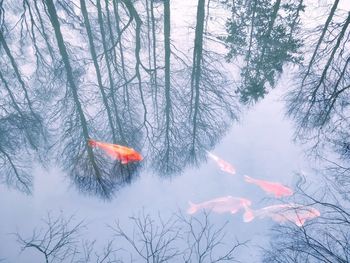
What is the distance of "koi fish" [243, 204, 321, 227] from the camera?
6.64m

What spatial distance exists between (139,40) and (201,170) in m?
5.87

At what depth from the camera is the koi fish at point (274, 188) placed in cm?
711

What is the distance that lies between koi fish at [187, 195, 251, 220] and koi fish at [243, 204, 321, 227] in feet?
0.61

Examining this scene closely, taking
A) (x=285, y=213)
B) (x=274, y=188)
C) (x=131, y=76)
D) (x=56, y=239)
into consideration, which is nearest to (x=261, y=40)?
(x=131, y=76)

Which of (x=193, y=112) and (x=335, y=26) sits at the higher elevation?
(x=335, y=26)

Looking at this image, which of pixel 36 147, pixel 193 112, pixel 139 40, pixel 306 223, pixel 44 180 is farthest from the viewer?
pixel 139 40

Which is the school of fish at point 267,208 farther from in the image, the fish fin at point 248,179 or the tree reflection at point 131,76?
the tree reflection at point 131,76

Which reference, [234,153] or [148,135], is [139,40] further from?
[234,153]

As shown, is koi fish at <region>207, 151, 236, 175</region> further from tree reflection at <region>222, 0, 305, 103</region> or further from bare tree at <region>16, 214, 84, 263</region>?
bare tree at <region>16, 214, 84, 263</region>

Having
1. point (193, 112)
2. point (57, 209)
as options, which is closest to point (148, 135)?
point (193, 112)

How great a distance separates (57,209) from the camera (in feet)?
23.0

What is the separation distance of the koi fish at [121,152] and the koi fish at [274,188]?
264 cm

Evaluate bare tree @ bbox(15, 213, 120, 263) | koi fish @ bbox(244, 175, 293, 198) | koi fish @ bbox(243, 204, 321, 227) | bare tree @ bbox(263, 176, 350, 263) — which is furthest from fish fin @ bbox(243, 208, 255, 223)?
bare tree @ bbox(15, 213, 120, 263)

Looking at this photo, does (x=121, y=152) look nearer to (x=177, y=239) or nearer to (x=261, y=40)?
(x=177, y=239)
